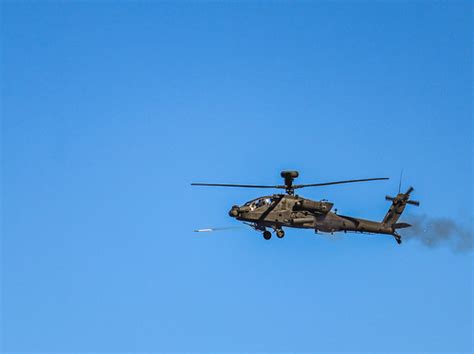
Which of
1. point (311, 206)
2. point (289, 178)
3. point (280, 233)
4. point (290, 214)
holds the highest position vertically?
point (289, 178)

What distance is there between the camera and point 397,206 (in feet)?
238

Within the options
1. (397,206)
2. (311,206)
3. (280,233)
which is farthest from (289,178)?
(397,206)

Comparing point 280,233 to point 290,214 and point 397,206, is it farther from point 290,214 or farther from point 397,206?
point 397,206

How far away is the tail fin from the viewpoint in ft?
236

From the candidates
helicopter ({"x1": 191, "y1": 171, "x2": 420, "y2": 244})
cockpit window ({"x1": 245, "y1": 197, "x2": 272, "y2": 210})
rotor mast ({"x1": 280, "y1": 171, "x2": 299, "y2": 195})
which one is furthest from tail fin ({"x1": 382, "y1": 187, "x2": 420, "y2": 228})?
cockpit window ({"x1": 245, "y1": 197, "x2": 272, "y2": 210})

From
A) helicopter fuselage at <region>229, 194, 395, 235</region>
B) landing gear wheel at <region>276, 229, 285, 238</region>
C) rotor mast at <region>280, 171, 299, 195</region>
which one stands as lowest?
landing gear wheel at <region>276, 229, 285, 238</region>

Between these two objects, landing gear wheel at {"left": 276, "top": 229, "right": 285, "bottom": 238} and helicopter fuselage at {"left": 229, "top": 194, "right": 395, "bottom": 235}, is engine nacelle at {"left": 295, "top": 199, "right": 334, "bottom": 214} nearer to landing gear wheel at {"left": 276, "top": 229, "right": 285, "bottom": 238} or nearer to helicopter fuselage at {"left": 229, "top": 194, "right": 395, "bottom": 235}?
helicopter fuselage at {"left": 229, "top": 194, "right": 395, "bottom": 235}

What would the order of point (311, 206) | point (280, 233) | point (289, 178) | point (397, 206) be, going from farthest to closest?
point (397, 206), point (311, 206), point (289, 178), point (280, 233)

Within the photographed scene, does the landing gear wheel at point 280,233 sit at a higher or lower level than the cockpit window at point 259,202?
lower

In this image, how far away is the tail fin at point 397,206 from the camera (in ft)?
236

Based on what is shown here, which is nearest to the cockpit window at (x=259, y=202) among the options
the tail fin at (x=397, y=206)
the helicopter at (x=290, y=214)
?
the helicopter at (x=290, y=214)

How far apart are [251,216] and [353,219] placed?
9.06m

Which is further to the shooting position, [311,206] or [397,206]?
[397,206]

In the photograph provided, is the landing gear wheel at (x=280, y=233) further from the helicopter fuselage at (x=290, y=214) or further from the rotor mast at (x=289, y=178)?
the rotor mast at (x=289, y=178)
